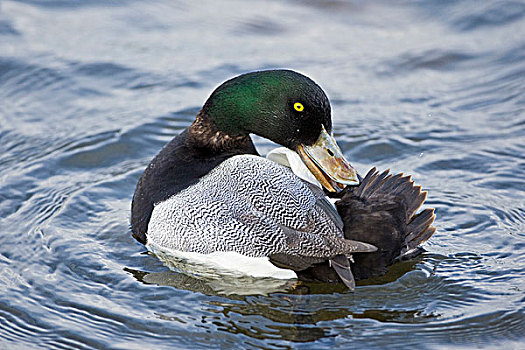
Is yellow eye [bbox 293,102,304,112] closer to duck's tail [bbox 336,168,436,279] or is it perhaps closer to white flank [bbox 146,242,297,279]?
duck's tail [bbox 336,168,436,279]

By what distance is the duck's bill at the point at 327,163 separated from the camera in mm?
5926

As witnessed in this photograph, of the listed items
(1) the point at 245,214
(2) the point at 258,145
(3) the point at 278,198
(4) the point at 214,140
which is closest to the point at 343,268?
(3) the point at 278,198

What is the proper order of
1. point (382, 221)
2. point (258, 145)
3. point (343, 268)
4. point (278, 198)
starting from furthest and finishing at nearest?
point (258, 145) < point (278, 198) < point (382, 221) < point (343, 268)

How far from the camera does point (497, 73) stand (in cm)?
948

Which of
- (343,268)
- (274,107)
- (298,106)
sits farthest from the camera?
(274,107)

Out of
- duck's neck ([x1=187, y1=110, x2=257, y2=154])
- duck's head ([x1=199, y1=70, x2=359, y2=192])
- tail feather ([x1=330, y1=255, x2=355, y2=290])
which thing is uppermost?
duck's head ([x1=199, y1=70, x2=359, y2=192])

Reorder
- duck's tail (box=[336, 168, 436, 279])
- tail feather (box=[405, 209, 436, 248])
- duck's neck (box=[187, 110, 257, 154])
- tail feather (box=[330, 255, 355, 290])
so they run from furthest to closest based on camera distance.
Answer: duck's neck (box=[187, 110, 257, 154]) → tail feather (box=[405, 209, 436, 248]) → duck's tail (box=[336, 168, 436, 279]) → tail feather (box=[330, 255, 355, 290])

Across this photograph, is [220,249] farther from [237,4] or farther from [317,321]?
[237,4]

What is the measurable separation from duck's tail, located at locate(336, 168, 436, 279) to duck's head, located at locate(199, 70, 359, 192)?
0.56ft

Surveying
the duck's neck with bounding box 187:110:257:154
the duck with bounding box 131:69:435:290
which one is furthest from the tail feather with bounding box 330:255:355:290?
the duck's neck with bounding box 187:110:257:154

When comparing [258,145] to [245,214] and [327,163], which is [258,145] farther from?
[245,214]

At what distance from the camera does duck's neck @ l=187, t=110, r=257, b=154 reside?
21.5 ft

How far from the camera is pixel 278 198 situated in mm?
5793

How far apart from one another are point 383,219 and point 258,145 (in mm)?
2801
